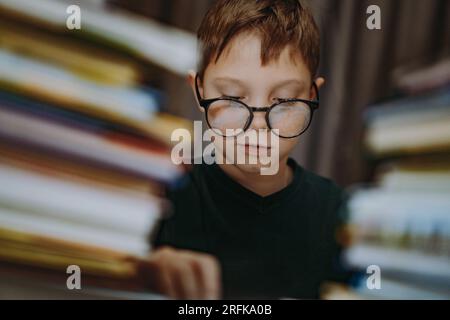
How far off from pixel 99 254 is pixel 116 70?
2.04 feet

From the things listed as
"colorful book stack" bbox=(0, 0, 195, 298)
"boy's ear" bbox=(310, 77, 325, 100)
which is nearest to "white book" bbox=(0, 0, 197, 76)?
"colorful book stack" bbox=(0, 0, 195, 298)

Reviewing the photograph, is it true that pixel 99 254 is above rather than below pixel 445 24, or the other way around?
below

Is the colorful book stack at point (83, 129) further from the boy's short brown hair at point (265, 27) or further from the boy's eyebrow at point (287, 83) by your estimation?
the boy's eyebrow at point (287, 83)

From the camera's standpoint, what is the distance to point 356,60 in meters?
1.68

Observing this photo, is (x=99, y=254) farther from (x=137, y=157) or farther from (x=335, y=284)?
(x=335, y=284)

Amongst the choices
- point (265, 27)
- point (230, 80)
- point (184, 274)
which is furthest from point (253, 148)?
point (184, 274)

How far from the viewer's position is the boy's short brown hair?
61.5 inches

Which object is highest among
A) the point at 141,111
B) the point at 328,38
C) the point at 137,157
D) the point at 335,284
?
the point at 328,38

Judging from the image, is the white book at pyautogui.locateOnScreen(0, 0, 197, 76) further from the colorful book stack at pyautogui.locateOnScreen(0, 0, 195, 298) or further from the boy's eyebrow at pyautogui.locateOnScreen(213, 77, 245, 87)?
the boy's eyebrow at pyautogui.locateOnScreen(213, 77, 245, 87)

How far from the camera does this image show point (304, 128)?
5.44 ft

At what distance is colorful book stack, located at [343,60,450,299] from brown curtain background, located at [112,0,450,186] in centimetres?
5

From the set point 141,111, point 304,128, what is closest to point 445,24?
point 304,128

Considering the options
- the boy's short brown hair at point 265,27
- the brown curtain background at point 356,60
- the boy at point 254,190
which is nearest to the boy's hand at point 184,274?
the boy at point 254,190

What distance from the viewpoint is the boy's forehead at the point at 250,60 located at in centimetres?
156
